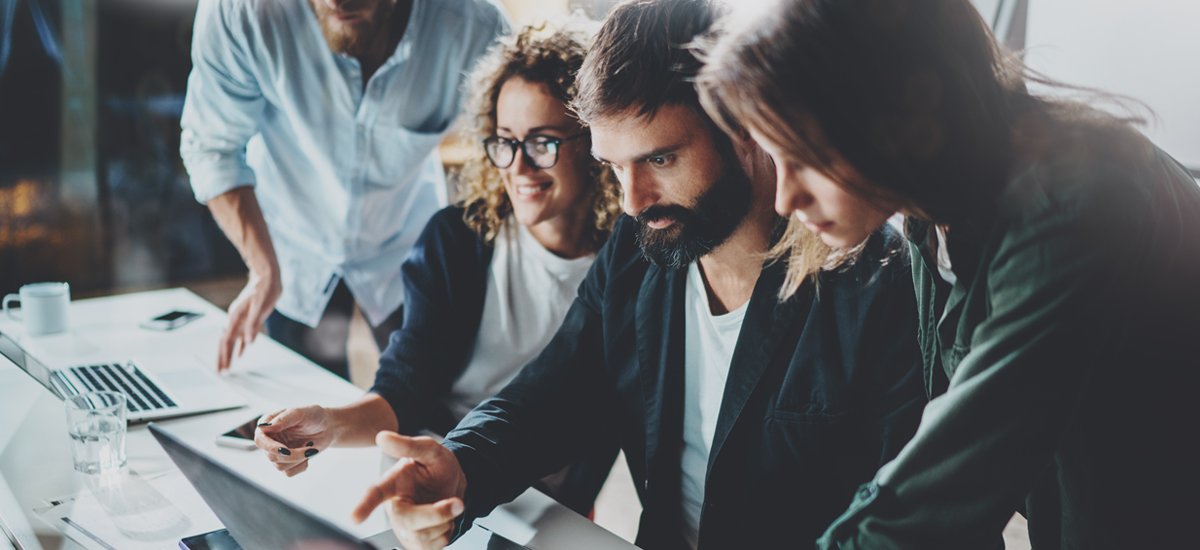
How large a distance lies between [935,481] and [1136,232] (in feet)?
0.81

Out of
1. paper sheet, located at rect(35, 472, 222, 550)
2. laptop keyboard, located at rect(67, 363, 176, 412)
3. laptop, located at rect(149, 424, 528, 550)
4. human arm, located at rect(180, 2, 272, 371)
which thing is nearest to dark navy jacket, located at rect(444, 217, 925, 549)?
laptop, located at rect(149, 424, 528, 550)

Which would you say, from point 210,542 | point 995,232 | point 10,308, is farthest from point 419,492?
point 10,308

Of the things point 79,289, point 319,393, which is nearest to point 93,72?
point 79,289

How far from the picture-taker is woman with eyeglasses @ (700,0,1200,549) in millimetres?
727

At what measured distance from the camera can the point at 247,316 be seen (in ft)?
5.83

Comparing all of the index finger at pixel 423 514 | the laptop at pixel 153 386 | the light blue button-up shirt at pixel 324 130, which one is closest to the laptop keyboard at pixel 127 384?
the laptop at pixel 153 386

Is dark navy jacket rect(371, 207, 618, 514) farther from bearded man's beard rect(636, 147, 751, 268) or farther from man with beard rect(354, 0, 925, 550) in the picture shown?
bearded man's beard rect(636, 147, 751, 268)

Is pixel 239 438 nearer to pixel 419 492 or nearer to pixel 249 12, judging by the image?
pixel 419 492

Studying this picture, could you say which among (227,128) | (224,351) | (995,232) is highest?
(995,232)

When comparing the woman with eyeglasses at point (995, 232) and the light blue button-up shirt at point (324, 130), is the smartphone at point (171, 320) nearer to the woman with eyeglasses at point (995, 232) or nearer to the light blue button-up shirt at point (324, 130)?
the light blue button-up shirt at point (324, 130)

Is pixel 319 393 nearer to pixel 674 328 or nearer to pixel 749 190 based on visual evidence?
pixel 674 328

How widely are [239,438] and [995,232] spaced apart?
1099 millimetres

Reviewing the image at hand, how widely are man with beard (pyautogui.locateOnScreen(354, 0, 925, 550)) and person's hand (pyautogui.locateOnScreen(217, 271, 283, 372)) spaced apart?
635mm

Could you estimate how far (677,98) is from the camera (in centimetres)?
121
